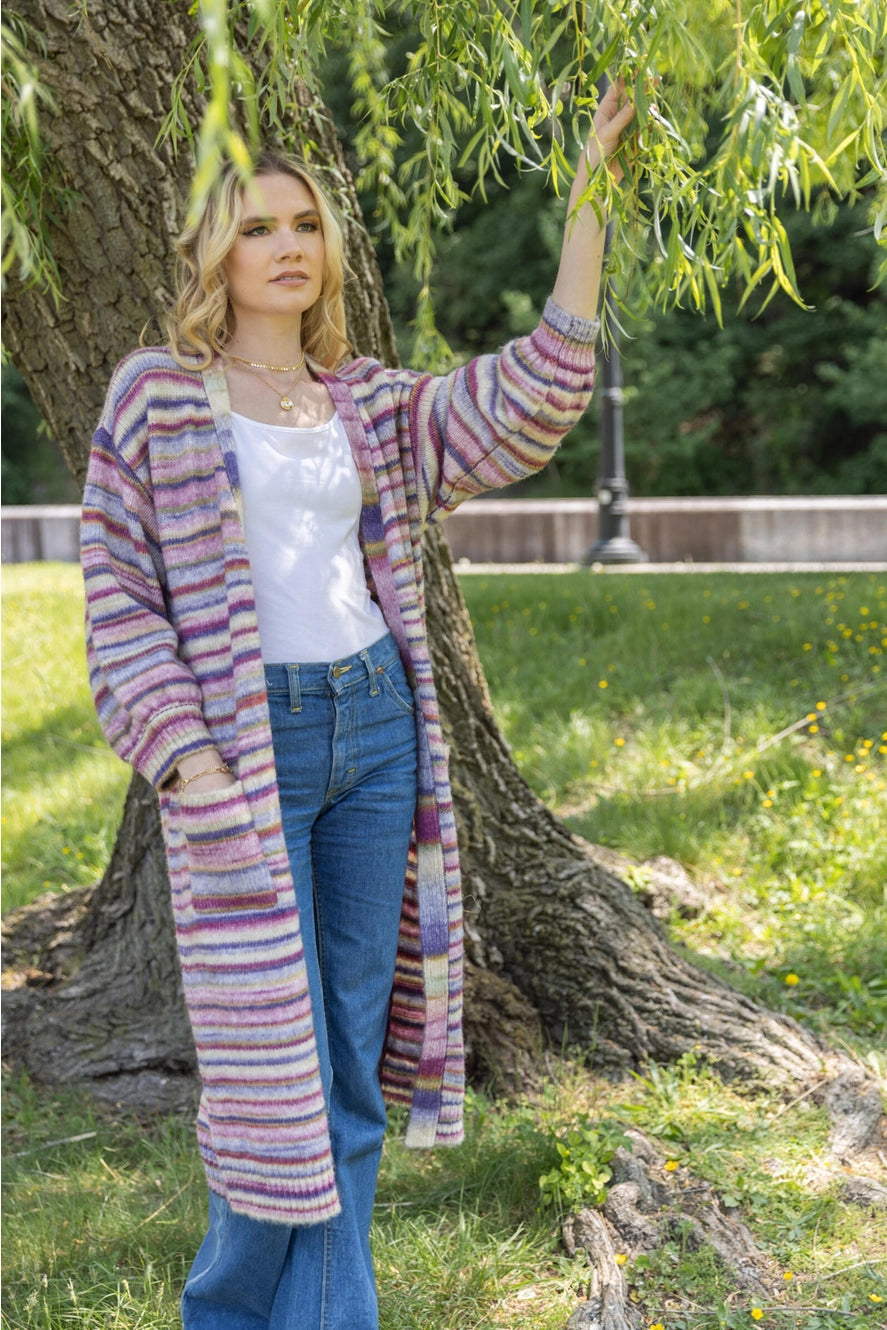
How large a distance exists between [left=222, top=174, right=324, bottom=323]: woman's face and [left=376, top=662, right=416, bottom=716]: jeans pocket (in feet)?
1.98

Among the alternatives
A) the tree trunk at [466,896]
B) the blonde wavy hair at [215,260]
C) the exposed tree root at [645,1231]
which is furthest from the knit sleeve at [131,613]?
the exposed tree root at [645,1231]

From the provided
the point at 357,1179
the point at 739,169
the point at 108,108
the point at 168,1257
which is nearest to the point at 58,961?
the point at 168,1257

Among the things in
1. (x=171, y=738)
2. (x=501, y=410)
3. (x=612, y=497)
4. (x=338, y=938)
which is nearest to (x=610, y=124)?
(x=501, y=410)

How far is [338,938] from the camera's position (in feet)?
7.20

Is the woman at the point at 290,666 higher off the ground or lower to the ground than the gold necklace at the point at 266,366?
lower

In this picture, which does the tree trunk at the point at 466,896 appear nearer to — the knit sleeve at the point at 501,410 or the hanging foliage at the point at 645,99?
the hanging foliage at the point at 645,99

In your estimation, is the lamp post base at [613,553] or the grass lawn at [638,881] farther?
the lamp post base at [613,553]

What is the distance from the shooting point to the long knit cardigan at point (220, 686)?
1941 mm

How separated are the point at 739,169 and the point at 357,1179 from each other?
Result: 173 cm

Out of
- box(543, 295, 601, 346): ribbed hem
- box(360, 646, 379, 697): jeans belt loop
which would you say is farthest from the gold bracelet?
box(543, 295, 601, 346): ribbed hem

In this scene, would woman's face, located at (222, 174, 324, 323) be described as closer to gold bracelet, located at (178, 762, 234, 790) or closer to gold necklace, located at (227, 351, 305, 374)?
gold necklace, located at (227, 351, 305, 374)

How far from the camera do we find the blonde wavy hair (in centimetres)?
202

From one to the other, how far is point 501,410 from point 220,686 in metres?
0.63

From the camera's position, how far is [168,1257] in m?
2.60
